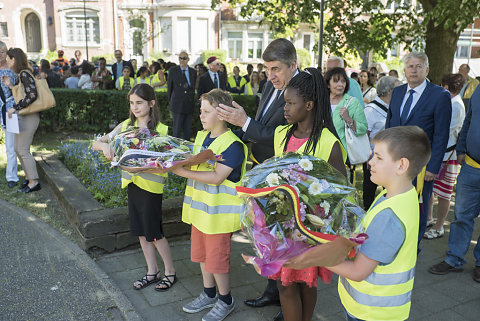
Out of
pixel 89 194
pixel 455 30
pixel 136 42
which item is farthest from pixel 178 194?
pixel 136 42

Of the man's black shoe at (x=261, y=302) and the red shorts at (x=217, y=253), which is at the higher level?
the red shorts at (x=217, y=253)

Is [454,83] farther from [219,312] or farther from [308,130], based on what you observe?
[219,312]

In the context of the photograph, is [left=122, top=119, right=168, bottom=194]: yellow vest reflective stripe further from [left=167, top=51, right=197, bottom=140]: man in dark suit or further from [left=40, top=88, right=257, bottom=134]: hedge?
[left=40, top=88, right=257, bottom=134]: hedge

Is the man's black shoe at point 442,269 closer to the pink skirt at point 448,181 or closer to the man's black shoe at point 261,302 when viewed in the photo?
the pink skirt at point 448,181

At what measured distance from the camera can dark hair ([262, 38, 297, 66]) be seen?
341 cm

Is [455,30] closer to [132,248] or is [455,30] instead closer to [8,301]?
[132,248]

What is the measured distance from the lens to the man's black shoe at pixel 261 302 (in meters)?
3.70

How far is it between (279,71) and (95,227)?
2.59 metres

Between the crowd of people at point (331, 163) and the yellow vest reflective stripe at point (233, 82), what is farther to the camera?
the yellow vest reflective stripe at point (233, 82)

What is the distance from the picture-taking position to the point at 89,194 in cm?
544

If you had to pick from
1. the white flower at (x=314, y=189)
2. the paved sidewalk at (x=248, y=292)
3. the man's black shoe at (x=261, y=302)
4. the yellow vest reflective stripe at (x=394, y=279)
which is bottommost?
the paved sidewalk at (x=248, y=292)

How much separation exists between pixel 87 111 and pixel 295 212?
9.96 m

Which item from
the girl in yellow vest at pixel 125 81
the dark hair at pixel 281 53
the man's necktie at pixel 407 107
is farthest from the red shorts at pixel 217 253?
the girl in yellow vest at pixel 125 81

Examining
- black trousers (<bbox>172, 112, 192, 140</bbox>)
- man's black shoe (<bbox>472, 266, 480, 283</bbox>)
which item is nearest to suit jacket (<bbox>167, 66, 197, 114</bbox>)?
black trousers (<bbox>172, 112, 192, 140</bbox>)
